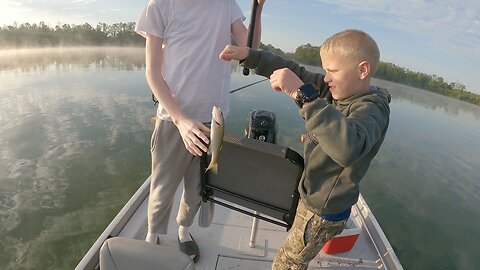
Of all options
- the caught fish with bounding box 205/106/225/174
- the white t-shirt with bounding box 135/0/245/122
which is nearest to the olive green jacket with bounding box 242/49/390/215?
the white t-shirt with bounding box 135/0/245/122

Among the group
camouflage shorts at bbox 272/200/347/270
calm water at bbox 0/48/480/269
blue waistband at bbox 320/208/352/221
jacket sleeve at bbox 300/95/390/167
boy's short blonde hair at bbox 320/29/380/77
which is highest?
boy's short blonde hair at bbox 320/29/380/77

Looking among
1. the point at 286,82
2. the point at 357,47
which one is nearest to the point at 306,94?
the point at 286,82

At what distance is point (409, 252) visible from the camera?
5484 mm

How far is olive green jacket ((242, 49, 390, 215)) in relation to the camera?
1412 mm

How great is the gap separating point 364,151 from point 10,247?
14.8 feet

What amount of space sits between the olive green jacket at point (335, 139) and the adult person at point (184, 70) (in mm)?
267

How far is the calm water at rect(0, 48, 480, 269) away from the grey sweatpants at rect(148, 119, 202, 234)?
206 cm

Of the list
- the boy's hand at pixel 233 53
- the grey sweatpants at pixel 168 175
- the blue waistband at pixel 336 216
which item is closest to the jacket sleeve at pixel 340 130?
the blue waistband at pixel 336 216

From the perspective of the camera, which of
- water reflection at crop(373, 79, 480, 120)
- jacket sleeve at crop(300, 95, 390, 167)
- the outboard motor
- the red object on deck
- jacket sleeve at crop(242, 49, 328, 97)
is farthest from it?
water reflection at crop(373, 79, 480, 120)

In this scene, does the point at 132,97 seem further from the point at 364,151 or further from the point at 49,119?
the point at 364,151

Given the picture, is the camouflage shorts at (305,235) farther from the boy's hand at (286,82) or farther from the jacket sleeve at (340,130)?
the boy's hand at (286,82)

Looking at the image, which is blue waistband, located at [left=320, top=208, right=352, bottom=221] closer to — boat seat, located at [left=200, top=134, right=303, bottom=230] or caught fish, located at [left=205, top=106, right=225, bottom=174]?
boat seat, located at [left=200, top=134, right=303, bottom=230]

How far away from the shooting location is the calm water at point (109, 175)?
464cm

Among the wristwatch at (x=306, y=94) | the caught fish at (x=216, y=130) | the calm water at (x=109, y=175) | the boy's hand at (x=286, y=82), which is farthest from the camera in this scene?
the calm water at (x=109, y=175)
